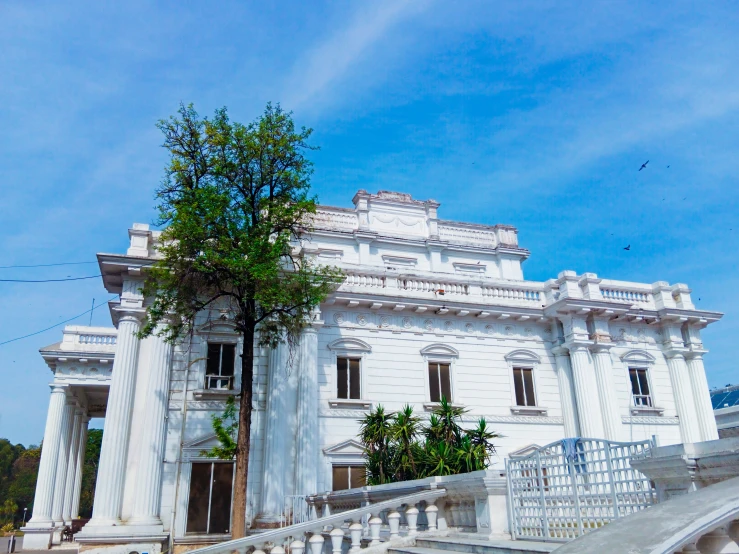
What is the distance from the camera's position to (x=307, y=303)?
1490cm

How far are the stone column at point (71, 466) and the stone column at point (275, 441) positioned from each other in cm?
1472

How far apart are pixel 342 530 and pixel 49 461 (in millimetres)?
19472

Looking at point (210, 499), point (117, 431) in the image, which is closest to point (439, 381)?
point (210, 499)

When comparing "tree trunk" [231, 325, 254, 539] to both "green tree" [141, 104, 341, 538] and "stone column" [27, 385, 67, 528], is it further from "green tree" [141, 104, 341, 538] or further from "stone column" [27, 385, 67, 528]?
"stone column" [27, 385, 67, 528]

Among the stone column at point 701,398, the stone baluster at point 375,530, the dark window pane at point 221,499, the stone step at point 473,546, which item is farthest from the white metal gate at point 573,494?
the stone column at point 701,398

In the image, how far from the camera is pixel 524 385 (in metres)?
20.4

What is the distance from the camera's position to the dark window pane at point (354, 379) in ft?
61.3

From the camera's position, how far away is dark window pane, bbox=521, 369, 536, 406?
20250 millimetres

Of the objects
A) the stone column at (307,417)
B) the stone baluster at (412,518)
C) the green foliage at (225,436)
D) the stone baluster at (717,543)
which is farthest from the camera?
the stone column at (307,417)

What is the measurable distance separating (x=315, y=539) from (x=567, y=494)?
3.85 metres

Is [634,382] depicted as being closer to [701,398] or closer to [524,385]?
[701,398]

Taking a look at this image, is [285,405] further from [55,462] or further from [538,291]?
[55,462]

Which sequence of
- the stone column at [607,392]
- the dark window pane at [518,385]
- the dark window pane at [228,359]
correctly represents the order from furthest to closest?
the dark window pane at [518,385] < the stone column at [607,392] < the dark window pane at [228,359]

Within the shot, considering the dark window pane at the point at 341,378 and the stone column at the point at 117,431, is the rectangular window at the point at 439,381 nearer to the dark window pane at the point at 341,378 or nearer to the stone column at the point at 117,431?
the dark window pane at the point at 341,378
